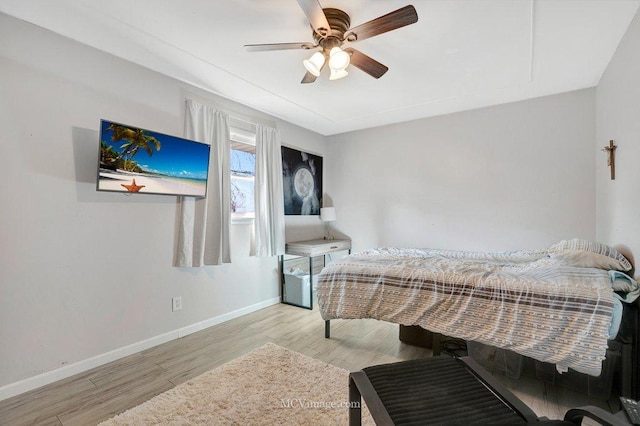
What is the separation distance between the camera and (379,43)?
7.00 ft

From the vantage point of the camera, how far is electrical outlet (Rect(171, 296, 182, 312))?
2.69 m

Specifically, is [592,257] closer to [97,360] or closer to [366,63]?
[366,63]

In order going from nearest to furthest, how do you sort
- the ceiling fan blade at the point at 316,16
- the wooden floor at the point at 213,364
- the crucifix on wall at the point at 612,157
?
the ceiling fan blade at the point at 316,16 < the wooden floor at the point at 213,364 < the crucifix on wall at the point at 612,157

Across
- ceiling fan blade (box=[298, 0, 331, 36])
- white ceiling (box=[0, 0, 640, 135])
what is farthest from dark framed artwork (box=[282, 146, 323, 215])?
ceiling fan blade (box=[298, 0, 331, 36])

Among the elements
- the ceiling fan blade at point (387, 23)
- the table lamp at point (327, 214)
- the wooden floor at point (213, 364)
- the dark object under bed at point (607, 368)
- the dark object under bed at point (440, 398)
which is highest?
the ceiling fan blade at point (387, 23)

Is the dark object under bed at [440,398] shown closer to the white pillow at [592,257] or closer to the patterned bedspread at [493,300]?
the patterned bedspread at [493,300]

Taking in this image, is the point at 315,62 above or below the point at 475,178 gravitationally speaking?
above

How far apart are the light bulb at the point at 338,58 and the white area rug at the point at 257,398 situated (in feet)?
7.17

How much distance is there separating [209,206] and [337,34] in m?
2.00

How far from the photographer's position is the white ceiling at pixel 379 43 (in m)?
1.77

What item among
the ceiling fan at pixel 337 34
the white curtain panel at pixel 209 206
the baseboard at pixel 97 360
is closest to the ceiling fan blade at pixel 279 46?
the ceiling fan at pixel 337 34

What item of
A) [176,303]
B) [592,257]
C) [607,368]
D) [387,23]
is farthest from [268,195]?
[607,368]

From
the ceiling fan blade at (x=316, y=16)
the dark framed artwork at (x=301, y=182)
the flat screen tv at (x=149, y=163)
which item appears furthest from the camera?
the dark framed artwork at (x=301, y=182)

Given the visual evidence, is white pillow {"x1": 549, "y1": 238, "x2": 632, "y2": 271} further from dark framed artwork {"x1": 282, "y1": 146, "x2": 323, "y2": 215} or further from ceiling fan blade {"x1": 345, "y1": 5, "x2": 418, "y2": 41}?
dark framed artwork {"x1": 282, "y1": 146, "x2": 323, "y2": 215}
